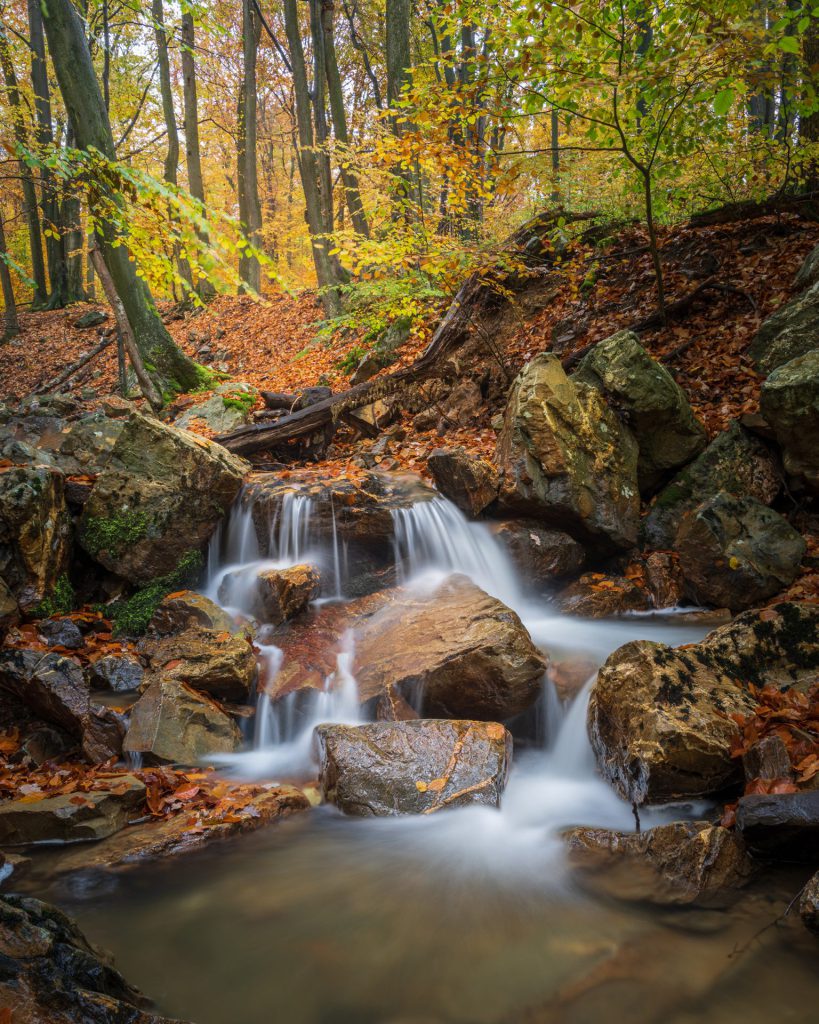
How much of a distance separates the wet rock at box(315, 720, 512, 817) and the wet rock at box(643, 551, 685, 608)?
9.09 feet

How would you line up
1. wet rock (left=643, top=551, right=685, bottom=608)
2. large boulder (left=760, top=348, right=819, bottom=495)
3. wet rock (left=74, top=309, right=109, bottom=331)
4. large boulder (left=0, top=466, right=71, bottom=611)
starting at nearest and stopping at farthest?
1. large boulder (left=760, top=348, right=819, bottom=495)
2. large boulder (left=0, top=466, right=71, bottom=611)
3. wet rock (left=643, top=551, right=685, bottom=608)
4. wet rock (left=74, top=309, right=109, bottom=331)

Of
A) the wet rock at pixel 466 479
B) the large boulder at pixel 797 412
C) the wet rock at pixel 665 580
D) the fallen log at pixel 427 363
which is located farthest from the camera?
the fallen log at pixel 427 363

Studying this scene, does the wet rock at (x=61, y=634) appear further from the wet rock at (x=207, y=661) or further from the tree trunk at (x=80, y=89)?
the tree trunk at (x=80, y=89)

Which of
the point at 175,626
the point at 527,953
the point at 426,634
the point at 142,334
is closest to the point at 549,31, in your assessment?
the point at 426,634

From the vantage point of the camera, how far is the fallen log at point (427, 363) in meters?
9.04

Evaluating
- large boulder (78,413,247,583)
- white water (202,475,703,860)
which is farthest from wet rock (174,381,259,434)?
white water (202,475,703,860)

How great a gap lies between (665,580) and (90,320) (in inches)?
721

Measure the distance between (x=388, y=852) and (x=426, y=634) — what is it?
2.09 metres

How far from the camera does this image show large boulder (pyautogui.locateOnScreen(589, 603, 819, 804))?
3.44 meters

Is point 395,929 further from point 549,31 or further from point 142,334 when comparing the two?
point 142,334

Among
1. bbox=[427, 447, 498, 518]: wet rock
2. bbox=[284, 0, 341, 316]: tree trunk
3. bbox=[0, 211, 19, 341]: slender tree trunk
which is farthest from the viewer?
bbox=[0, 211, 19, 341]: slender tree trunk

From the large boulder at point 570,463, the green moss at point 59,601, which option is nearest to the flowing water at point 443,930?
the large boulder at point 570,463

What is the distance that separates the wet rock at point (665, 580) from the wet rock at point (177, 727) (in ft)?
14.3

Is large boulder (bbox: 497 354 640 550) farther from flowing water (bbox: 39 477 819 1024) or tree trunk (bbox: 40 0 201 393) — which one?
tree trunk (bbox: 40 0 201 393)
